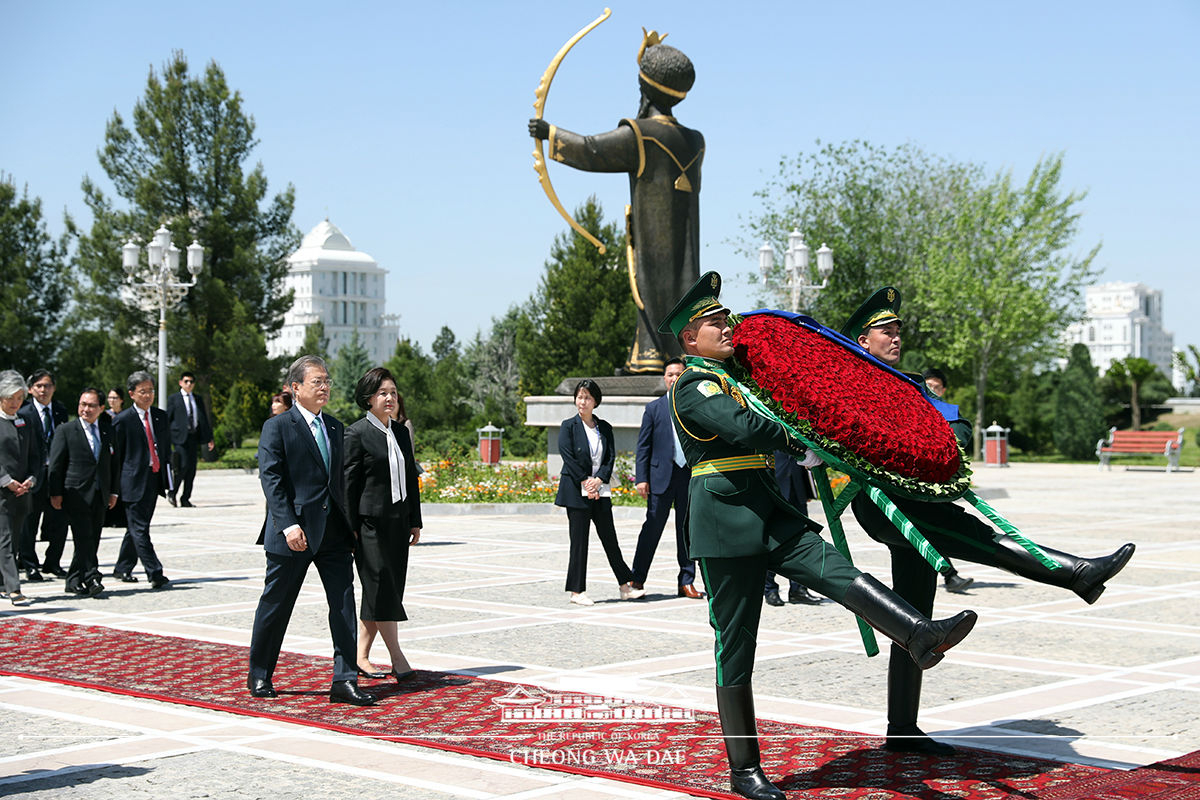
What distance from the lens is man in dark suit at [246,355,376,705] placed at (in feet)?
22.7

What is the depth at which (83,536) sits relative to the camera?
37.0 feet

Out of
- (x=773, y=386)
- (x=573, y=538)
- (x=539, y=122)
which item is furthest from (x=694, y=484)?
(x=539, y=122)

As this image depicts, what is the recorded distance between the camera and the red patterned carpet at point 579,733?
503 cm

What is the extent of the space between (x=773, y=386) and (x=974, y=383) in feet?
156

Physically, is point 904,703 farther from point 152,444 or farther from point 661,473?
Answer: point 152,444

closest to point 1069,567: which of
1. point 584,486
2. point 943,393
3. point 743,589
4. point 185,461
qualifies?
point 743,589

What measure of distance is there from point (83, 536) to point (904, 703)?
7.99 meters

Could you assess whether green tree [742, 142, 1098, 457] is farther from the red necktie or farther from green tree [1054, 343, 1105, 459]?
the red necktie

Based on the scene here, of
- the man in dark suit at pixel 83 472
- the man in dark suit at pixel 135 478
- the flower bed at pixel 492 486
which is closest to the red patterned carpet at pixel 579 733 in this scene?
Answer: the man in dark suit at pixel 83 472

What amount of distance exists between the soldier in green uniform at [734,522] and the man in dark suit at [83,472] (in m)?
7.66

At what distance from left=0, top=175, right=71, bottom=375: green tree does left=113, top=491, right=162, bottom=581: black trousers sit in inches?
1462

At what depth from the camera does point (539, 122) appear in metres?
20.9

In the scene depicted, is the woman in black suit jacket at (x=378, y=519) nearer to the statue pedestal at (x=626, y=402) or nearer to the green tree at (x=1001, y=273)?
the statue pedestal at (x=626, y=402)

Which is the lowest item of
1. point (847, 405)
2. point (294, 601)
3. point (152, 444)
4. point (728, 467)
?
point (294, 601)
